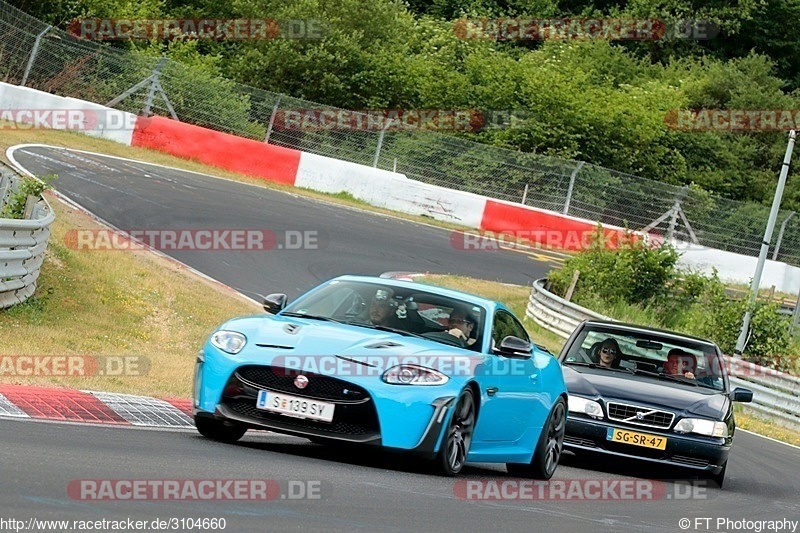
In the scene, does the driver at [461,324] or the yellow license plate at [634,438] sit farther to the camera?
the yellow license plate at [634,438]

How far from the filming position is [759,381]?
23.1m

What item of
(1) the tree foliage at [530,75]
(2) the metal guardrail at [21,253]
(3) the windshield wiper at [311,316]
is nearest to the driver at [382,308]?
(3) the windshield wiper at [311,316]

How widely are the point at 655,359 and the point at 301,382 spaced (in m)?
5.33

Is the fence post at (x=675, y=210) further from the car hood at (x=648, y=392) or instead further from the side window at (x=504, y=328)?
the side window at (x=504, y=328)

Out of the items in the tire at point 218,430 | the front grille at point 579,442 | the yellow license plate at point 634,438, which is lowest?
the front grille at point 579,442

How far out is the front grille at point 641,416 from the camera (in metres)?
12.7

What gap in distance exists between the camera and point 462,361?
32.8 feet

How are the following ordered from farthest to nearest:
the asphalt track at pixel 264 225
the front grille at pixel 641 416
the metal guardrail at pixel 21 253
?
the asphalt track at pixel 264 225 < the metal guardrail at pixel 21 253 < the front grille at pixel 641 416

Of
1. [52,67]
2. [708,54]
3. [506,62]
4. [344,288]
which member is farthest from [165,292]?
[708,54]

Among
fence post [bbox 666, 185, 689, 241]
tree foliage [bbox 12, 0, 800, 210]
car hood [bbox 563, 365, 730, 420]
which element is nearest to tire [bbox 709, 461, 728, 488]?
car hood [bbox 563, 365, 730, 420]

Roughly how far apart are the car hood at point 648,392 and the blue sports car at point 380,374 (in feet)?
5.98

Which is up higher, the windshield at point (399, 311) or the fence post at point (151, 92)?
the windshield at point (399, 311)

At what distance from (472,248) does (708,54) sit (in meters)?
32.7

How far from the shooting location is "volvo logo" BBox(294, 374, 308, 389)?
31.1 feet
